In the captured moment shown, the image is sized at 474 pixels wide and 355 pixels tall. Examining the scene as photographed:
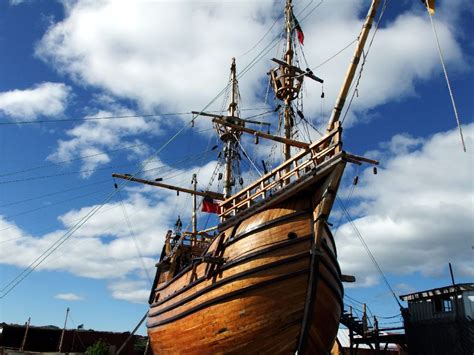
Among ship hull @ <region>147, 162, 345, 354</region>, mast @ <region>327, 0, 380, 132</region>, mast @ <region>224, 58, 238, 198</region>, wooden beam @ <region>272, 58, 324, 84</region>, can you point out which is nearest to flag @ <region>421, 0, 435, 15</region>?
mast @ <region>327, 0, 380, 132</region>

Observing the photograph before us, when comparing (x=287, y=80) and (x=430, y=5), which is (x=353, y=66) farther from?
(x=287, y=80)

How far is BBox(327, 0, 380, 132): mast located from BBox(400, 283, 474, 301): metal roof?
11730mm

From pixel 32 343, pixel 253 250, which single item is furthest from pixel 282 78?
pixel 32 343

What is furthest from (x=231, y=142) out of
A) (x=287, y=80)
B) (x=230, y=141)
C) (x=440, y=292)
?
(x=440, y=292)

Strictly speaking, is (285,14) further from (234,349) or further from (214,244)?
(234,349)

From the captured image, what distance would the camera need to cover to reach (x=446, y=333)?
19141 mm

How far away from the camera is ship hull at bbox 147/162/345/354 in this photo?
11.8 meters

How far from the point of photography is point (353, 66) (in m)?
12.2

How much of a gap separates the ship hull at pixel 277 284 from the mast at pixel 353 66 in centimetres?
171

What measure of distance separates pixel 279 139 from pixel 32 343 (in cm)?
3472

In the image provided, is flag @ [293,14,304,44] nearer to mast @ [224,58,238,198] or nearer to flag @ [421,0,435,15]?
mast @ [224,58,238,198]

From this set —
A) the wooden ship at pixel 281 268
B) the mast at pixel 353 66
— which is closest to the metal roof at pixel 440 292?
the wooden ship at pixel 281 268

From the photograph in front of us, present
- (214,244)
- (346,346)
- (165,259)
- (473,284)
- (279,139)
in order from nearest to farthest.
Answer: (214,244) < (279,139) < (473,284) < (165,259) < (346,346)

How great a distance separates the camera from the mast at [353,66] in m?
12.1
